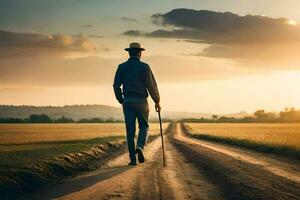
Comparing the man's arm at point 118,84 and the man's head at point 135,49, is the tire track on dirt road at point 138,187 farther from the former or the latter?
the man's head at point 135,49

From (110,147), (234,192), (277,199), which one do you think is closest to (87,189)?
(234,192)

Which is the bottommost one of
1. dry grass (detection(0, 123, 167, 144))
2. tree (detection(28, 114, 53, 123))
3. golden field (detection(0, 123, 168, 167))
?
golden field (detection(0, 123, 168, 167))

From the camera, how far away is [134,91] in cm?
1393

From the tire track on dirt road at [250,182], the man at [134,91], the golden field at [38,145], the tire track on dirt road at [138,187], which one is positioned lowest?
the tire track on dirt road at [250,182]

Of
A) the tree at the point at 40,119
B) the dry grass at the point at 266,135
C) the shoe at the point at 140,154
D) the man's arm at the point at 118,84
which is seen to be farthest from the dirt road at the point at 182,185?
the tree at the point at 40,119

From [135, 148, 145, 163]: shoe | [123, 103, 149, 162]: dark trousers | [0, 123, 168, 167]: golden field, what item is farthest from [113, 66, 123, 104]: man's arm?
[0, 123, 168, 167]: golden field

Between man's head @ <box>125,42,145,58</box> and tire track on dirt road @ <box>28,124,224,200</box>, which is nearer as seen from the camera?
tire track on dirt road @ <box>28,124,224,200</box>

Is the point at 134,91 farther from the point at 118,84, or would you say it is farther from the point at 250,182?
the point at 250,182

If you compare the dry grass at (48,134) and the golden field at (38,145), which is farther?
the dry grass at (48,134)

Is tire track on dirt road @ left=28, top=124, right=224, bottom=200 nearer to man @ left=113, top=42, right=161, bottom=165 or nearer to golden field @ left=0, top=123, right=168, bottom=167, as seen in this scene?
man @ left=113, top=42, right=161, bottom=165

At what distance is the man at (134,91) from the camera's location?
45.6 ft

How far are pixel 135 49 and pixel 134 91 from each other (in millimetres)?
1233

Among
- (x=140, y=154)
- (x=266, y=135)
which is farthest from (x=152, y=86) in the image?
(x=266, y=135)

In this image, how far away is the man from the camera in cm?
1391
